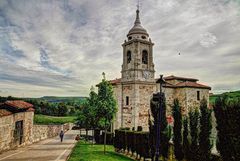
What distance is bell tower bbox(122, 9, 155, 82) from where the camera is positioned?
31.7 m

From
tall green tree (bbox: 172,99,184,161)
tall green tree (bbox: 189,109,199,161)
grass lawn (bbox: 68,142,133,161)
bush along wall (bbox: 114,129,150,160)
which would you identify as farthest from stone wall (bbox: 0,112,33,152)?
tall green tree (bbox: 189,109,199,161)

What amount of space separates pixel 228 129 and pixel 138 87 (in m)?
20.2

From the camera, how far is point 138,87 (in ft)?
102

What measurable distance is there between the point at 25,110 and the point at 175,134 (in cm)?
1419

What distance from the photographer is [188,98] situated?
34.0m

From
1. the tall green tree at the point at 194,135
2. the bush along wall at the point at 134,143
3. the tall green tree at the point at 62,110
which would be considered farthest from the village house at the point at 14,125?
the tall green tree at the point at 62,110

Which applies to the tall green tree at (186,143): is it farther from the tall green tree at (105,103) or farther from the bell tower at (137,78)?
the bell tower at (137,78)

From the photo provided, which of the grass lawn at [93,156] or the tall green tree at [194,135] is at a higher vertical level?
the tall green tree at [194,135]

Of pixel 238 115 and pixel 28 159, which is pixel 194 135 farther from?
pixel 28 159

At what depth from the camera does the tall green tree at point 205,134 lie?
1332 cm

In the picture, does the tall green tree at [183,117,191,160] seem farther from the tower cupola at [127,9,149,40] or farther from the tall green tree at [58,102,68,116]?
the tall green tree at [58,102,68,116]

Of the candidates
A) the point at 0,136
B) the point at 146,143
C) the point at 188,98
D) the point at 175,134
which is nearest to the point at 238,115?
the point at 175,134

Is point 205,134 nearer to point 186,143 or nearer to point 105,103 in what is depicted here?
point 186,143

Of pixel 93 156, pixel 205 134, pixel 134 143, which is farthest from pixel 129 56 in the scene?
pixel 205 134
